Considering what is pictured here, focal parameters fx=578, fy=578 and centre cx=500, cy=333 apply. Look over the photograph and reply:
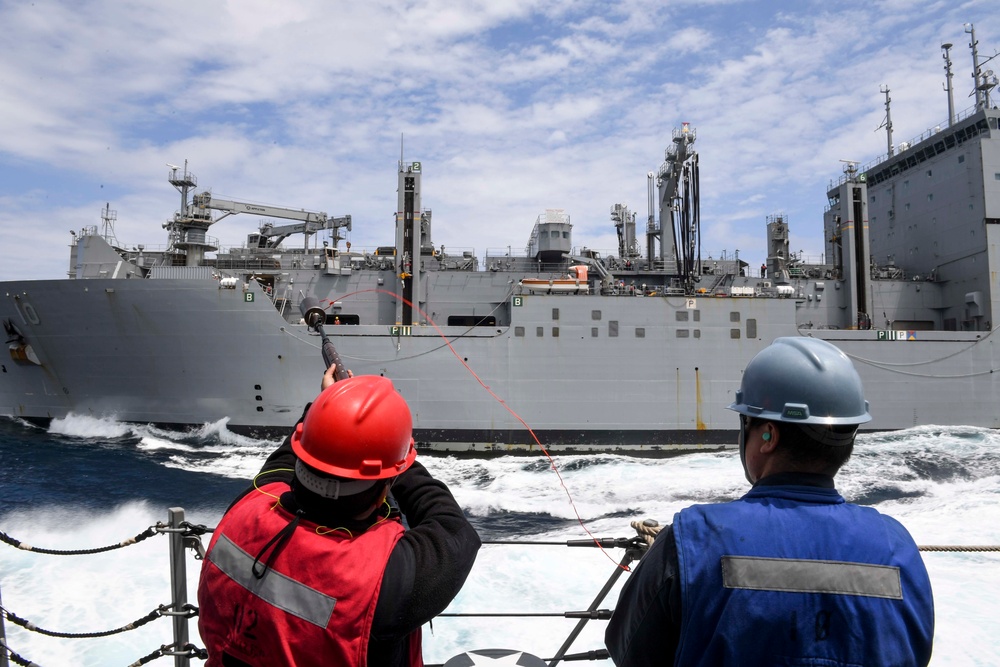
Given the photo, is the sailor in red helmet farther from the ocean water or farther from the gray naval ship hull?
the gray naval ship hull

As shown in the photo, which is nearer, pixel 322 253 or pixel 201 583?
pixel 201 583

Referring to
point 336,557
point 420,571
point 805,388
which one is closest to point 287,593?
point 336,557

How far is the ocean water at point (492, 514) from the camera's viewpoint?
5305mm

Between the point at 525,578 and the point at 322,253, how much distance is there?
46.5ft

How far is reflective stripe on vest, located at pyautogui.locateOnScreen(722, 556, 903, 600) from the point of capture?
3.95 feet

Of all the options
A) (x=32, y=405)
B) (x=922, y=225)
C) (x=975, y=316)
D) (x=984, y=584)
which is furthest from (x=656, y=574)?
(x=922, y=225)

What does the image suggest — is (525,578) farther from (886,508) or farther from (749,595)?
(886,508)

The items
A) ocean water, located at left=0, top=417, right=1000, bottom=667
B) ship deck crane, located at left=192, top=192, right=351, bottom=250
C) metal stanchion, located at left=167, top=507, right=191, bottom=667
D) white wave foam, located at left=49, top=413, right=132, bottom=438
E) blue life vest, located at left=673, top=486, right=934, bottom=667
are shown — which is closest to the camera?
blue life vest, located at left=673, top=486, right=934, bottom=667

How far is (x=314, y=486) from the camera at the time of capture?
155 cm

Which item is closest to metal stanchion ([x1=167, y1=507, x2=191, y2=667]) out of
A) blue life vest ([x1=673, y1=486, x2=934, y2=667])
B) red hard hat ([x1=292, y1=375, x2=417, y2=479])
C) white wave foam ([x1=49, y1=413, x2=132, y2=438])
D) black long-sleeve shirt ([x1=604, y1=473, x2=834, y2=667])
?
red hard hat ([x1=292, y1=375, x2=417, y2=479])

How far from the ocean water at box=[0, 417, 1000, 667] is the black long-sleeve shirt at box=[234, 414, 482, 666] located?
237cm

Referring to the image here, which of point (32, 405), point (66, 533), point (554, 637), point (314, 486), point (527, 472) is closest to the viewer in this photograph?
point (314, 486)

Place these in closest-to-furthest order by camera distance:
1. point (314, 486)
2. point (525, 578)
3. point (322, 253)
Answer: point (314, 486) → point (525, 578) → point (322, 253)

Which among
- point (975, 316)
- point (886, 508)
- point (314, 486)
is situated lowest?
point (886, 508)
